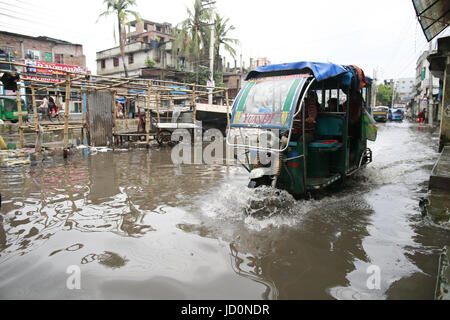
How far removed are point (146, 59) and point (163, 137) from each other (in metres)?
24.2

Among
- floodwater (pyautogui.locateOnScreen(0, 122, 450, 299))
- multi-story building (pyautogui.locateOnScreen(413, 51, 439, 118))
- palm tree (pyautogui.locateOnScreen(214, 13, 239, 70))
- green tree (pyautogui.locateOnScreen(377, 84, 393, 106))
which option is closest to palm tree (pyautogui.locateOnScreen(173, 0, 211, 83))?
palm tree (pyautogui.locateOnScreen(214, 13, 239, 70))

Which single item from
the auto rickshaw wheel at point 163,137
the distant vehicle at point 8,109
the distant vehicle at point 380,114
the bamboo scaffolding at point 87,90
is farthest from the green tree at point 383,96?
the distant vehicle at point 8,109

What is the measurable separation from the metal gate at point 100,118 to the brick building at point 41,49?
751 inches

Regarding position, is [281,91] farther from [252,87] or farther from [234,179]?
[234,179]

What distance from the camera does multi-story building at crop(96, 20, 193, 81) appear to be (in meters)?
33.9

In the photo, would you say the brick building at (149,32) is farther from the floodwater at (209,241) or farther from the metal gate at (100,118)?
the floodwater at (209,241)

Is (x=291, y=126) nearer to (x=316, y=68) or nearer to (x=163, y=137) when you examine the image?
(x=316, y=68)

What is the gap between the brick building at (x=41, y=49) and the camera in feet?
90.3

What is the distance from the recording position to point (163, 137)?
14.8m

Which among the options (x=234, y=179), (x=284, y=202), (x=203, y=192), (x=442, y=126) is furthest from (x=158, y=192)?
(x=442, y=126)

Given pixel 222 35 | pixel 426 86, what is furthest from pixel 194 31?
pixel 426 86

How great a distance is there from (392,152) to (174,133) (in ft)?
32.5

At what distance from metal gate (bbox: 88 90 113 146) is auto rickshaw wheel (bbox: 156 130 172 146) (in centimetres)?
212

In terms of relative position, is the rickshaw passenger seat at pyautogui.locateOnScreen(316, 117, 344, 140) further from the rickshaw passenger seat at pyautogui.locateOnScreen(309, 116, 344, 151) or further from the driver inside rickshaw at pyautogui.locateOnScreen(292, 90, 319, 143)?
the driver inside rickshaw at pyautogui.locateOnScreen(292, 90, 319, 143)
